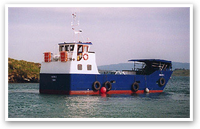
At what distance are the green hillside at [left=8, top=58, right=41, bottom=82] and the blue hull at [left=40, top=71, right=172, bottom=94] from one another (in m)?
27.9

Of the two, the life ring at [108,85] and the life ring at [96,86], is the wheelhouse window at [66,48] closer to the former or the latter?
the life ring at [96,86]

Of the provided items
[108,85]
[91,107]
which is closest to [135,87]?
[108,85]

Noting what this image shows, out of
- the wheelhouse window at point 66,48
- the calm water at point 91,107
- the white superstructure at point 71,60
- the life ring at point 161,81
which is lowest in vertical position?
the calm water at point 91,107

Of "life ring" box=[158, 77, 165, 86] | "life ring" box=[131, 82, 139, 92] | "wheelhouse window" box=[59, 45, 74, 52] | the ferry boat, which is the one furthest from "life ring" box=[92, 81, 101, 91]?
"life ring" box=[158, 77, 165, 86]

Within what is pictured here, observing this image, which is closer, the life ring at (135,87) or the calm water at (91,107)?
the calm water at (91,107)

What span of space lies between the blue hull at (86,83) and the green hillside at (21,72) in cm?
2788

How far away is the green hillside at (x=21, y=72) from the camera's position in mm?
55500

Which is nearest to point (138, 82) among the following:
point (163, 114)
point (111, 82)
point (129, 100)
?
point (111, 82)

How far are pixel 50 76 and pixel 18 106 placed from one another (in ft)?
20.2

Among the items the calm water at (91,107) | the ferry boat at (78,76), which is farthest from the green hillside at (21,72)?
the calm water at (91,107)

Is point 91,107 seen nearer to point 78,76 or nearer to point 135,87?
point 78,76

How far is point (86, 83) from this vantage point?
27.8 meters

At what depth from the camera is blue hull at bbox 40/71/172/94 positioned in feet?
88.5

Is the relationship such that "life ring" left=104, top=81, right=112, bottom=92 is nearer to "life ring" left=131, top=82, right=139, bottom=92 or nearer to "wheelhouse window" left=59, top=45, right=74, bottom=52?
"life ring" left=131, top=82, right=139, bottom=92
